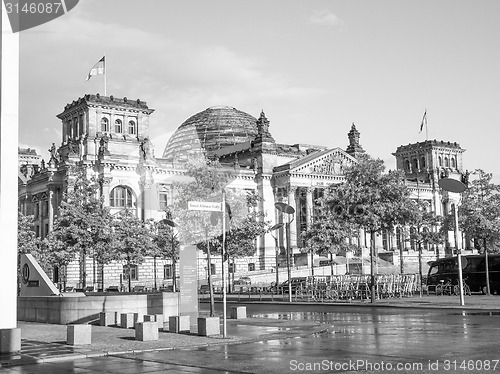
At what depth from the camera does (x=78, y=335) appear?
22.2 meters

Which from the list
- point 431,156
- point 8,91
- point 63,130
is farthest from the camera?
point 431,156

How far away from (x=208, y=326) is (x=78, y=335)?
442cm

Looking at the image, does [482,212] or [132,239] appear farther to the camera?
[132,239]

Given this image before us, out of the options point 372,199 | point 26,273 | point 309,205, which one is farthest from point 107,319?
point 309,205

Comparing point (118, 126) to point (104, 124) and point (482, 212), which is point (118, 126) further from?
point (482, 212)

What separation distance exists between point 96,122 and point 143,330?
266ft

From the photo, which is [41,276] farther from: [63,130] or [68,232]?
[63,130]

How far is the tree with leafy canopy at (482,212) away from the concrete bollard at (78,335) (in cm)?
4865

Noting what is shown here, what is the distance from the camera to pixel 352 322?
31.3 m

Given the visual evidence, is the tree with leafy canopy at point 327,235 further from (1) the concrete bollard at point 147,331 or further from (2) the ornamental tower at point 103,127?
(1) the concrete bollard at point 147,331

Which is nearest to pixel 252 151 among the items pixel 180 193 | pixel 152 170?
pixel 152 170

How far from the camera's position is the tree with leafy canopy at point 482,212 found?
64.5 meters

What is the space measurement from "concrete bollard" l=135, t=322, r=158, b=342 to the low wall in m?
8.13

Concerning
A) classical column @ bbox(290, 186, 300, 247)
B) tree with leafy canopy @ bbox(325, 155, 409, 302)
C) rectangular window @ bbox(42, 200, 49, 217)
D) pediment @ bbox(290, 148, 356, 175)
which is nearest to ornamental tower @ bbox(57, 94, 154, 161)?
rectangular window @ bbox(42, 200, 49, 217)
